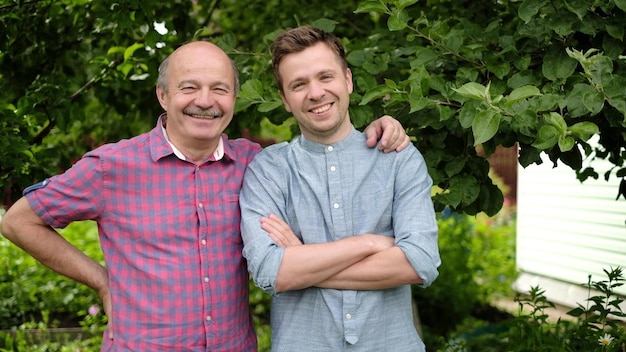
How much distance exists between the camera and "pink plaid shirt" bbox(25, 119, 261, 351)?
7.85ft

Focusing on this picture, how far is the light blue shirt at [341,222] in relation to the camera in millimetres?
2230

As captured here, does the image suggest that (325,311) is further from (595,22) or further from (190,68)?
(595,22)

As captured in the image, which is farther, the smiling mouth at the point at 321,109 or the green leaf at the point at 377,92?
the green leaf at the point at 377,92

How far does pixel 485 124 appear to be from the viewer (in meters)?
2.14

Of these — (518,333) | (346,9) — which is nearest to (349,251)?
(518,333)

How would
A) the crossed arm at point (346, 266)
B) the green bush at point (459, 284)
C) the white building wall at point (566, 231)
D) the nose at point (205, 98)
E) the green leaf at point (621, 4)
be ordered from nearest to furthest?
the crossed arm at point (346, 266), the green leaf at point (621, 4), the nose at point (205, 98), the green bush at point (459, 284), the white building wall at point (566, 231)

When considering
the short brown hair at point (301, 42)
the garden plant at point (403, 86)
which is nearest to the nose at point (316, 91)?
the short brown hair at point (301, 42)

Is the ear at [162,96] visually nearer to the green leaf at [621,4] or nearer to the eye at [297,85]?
the eye at [297,85]

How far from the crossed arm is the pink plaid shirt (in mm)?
298

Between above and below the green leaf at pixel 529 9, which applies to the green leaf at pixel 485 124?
below

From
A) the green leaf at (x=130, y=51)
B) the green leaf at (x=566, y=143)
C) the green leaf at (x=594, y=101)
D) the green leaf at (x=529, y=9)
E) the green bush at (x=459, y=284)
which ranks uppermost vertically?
the green leaf at (x=130, y=51)

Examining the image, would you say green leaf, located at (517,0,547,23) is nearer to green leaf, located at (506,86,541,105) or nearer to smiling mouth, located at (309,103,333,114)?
green leaf, located at (506,86,541,105)

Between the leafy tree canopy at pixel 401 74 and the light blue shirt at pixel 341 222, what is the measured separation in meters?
0.27

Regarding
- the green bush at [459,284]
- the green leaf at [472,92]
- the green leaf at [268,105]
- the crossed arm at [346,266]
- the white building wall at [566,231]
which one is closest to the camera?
the green leaf at [472,92]
